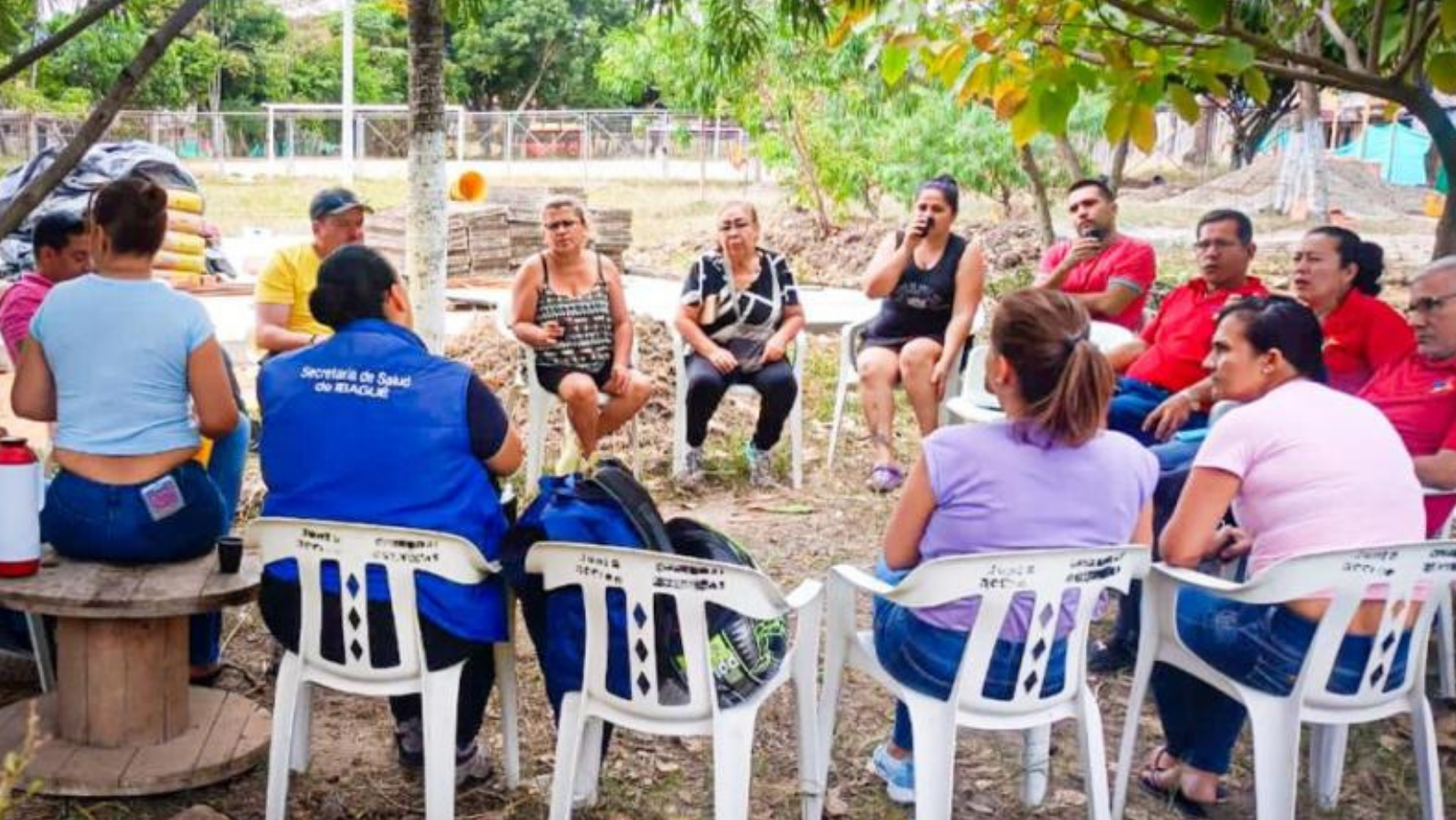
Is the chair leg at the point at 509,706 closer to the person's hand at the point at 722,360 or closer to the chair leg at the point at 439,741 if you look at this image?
the chair leg at the point at 439,741

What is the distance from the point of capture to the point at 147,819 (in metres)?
3.11

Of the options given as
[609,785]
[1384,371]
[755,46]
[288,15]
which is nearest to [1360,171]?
[755,46]

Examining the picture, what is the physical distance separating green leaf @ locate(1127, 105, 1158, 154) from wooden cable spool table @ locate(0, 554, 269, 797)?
2587mm

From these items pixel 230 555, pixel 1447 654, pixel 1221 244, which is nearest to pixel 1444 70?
→ pixel 1221 244

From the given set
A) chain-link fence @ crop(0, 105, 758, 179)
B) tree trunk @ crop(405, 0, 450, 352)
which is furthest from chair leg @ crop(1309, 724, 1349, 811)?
chain-link fence @ crop(0, 105, 758, 179)

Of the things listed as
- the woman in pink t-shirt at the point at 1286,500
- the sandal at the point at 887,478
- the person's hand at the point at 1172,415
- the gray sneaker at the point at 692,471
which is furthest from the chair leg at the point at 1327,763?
the gray sneaker at the point at 692,471

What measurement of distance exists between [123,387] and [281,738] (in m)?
0.96

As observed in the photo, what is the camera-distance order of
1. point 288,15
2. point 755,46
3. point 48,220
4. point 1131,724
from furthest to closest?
1. point 288,15
2. point 755,46
3. point 48,220
4. point 1131,724

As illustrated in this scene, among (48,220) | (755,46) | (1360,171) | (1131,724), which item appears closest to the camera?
(1131,724)

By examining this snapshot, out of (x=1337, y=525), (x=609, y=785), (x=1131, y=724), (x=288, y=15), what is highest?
(x=288, y=15)

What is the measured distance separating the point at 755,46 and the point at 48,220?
139 inches

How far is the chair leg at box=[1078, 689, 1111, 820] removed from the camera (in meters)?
2.86

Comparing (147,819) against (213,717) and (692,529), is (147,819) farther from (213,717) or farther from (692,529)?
(692,529)

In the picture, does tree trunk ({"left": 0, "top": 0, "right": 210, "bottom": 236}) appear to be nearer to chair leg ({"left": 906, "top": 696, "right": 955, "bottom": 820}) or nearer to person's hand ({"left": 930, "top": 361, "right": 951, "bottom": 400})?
chair leg ({"left": 906, "top": 696, "right": 955, "bottom": 820})
